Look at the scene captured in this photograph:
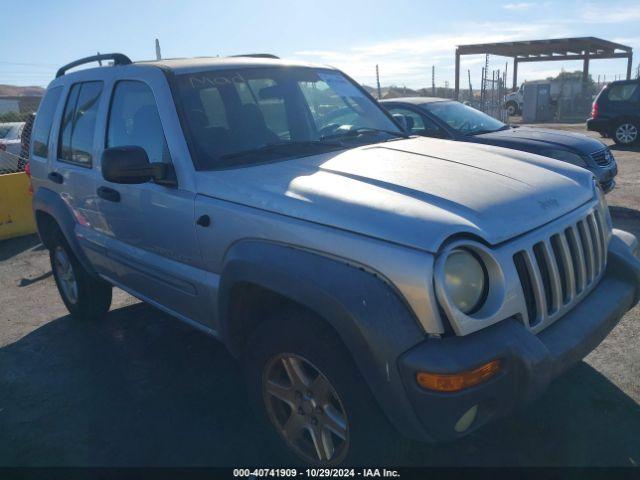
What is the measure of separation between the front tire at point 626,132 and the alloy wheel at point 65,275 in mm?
14718

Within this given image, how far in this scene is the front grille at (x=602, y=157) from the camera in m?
7.06

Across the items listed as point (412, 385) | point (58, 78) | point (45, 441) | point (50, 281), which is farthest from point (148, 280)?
point (50, 281)

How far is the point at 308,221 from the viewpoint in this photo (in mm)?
2320

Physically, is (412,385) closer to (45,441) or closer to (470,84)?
(45,441)

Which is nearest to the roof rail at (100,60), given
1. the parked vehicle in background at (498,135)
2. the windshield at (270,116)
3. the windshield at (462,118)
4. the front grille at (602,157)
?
the windshield at (270,116)

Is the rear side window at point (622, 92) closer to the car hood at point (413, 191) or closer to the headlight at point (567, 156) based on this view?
the headlight at point (567, 156)

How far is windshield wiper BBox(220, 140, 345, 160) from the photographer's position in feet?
9.88

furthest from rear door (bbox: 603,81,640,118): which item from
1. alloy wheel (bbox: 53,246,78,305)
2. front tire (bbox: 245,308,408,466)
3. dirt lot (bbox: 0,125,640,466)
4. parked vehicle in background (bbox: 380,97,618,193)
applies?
front tire (bbox: 245,308,408,466)

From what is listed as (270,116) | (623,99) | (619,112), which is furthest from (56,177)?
(623,99)

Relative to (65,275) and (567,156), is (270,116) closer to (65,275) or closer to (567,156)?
(65,275)

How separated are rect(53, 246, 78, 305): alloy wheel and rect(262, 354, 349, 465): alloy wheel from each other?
2.78 m

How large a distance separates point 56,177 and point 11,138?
11728 mm

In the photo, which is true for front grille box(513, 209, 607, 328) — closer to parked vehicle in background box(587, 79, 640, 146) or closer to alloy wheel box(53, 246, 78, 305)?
alloy wheel box(53, 246, 78, 305)

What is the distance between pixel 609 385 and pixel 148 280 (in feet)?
9.35
